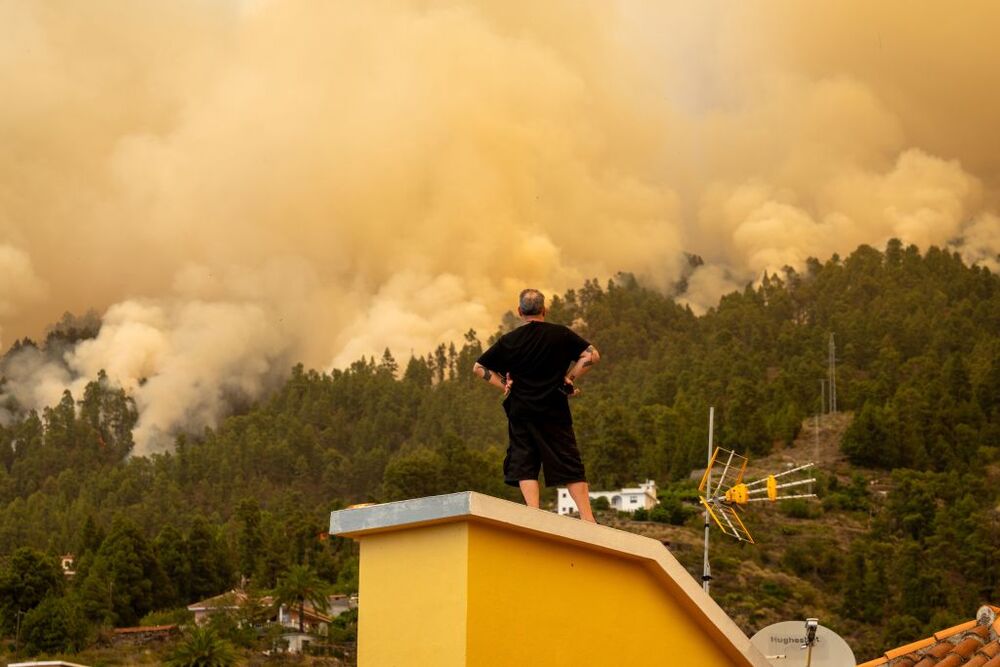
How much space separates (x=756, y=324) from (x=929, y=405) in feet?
68.6

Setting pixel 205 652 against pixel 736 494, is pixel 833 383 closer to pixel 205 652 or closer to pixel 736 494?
pixel 205 652

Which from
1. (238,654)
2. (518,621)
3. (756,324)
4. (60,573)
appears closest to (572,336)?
(518,621)

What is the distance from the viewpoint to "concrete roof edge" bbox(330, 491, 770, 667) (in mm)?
4734

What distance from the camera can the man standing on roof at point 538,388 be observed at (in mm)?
5887

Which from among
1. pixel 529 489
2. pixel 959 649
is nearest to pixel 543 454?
pixel 529 489

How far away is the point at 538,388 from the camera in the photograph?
5918mm

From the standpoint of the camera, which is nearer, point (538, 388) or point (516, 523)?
point (516, 523)

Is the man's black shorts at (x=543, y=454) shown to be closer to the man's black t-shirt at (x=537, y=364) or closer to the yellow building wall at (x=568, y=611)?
the man's black t-shirt at (x=537, y=364)

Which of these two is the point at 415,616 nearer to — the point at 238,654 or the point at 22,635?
the point at 238,654

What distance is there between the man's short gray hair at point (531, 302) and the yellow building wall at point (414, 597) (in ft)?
4.26

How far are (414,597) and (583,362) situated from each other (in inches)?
56.0

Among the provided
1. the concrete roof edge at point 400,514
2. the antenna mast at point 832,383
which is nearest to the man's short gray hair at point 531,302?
the concrete roof edge at point 400,514

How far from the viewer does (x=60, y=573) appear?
69.2 meters

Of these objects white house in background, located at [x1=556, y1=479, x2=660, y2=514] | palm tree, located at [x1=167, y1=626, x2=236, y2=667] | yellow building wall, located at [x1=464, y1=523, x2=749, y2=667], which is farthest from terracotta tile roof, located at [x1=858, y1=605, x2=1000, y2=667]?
white house in background, located at [x1=556, y1=479, x2=660, y2=514]
